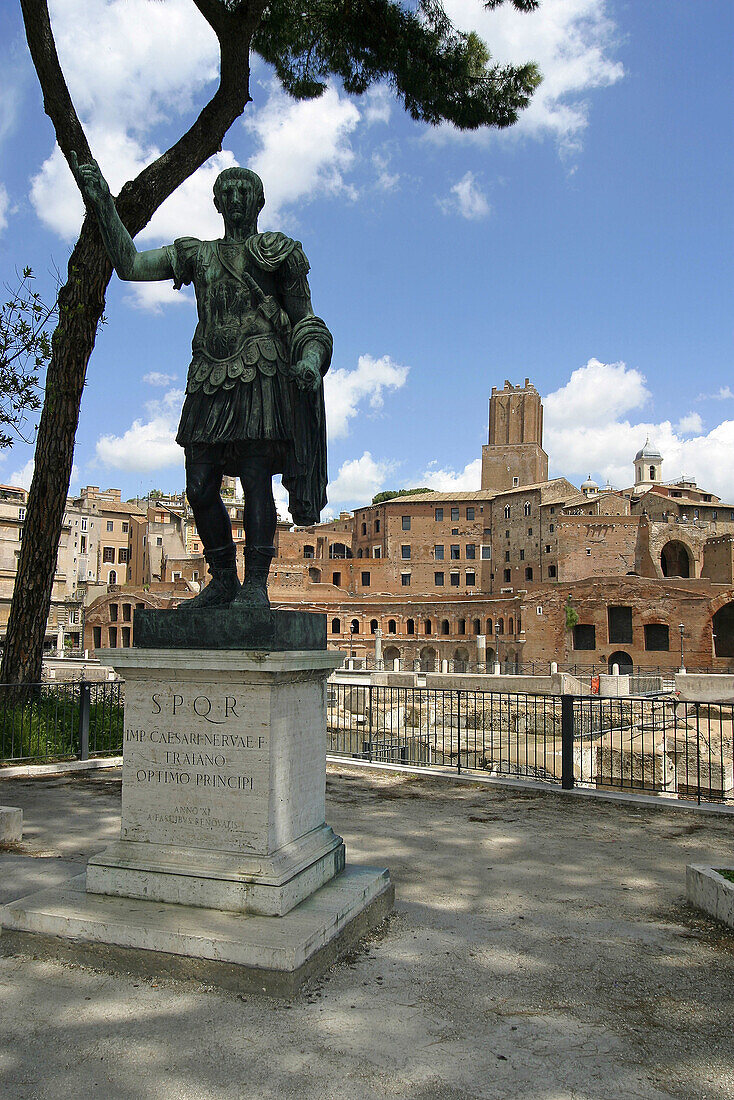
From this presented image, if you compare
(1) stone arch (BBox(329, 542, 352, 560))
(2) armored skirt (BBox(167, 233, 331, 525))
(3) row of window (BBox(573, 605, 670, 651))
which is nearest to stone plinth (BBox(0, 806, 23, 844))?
(2) armored skirt (BBox(167, 233, 331, 525))

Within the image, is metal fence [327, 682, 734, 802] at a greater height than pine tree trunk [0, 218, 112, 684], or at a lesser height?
lesser

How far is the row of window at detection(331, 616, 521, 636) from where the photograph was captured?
165 ft

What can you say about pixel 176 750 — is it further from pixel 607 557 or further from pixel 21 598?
pixel 607 557

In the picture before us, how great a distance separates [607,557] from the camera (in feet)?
182

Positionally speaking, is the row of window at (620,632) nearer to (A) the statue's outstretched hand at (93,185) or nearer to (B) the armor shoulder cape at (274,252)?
(B) the armor shoulder cape at (274,252)

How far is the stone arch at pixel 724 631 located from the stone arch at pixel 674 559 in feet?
28.5

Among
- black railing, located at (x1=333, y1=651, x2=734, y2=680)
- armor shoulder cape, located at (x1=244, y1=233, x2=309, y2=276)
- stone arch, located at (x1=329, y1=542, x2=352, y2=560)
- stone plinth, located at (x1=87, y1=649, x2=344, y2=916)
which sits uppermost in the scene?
stone arch, located at (x1=329, y1=542, x2=352, y2=560)

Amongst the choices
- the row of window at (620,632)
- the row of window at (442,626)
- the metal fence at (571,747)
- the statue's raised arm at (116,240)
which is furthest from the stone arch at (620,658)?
the statue's raised arm at (116,240)

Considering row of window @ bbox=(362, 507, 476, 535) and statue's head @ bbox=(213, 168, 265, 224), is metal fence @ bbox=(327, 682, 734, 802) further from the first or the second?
row of window @ bbox=(362, 507, 476, 535)

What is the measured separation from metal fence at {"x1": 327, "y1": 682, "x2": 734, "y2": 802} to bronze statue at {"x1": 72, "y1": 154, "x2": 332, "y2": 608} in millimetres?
4755

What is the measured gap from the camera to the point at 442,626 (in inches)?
2147

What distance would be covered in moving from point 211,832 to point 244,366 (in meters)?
2.25

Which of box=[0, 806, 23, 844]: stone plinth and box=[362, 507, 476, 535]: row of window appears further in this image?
box=[362, 507, 476, 535]: row of window

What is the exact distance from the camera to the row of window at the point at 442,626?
50156mm
